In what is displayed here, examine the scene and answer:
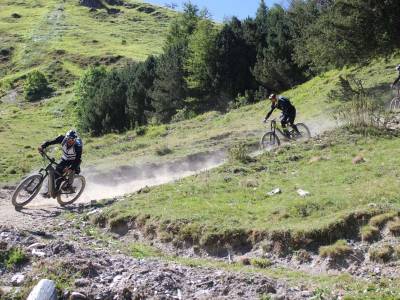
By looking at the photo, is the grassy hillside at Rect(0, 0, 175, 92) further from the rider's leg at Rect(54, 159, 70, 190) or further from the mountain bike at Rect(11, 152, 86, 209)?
the rider's leg at Rect(54, 159, 70, 190)

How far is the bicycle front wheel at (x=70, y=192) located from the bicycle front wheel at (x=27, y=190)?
2.53 ft

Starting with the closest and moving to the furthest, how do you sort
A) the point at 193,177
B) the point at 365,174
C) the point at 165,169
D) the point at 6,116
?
the point at 365,174 → the point at 193,177 → the point at 165,169 → the point at 6,116

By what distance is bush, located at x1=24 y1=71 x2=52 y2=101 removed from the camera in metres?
107

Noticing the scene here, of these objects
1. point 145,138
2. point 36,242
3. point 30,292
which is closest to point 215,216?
point 36,242

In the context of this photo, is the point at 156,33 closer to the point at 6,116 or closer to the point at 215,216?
the point at 6,116

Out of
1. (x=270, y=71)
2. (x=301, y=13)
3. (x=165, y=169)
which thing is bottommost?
(x=165, y=169)

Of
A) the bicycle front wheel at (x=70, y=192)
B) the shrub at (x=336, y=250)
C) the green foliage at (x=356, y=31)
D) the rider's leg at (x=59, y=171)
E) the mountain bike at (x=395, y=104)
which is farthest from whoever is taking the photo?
the green foliage at (x=356, y=31)

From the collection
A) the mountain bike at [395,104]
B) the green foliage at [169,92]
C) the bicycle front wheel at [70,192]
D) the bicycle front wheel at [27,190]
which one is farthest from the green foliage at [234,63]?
the bicycle front wheel at [27,190]

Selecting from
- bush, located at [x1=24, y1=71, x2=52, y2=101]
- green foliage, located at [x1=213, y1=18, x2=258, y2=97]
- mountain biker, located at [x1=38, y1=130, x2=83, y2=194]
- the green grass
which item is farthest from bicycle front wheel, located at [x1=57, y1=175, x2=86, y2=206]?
bush, located at [x1=24, y1=71, x2=52, y2=101]

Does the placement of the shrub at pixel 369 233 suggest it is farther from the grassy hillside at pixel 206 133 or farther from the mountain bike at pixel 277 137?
the grassy hillside at pixel 206 133

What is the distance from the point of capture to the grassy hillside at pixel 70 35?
123938 millimetres

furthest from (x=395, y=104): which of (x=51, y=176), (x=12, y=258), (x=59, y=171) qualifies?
(x=12, y=258)

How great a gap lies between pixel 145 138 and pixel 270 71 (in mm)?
15616

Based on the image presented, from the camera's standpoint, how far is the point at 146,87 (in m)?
62.6
